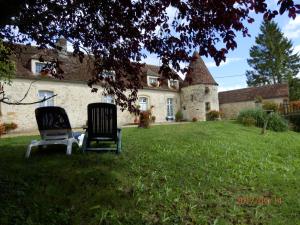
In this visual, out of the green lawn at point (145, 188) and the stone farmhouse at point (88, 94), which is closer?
the green lawn at point (145, 188)

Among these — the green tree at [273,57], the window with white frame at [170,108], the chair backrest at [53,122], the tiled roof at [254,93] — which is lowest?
the chair backrest at [53,122]

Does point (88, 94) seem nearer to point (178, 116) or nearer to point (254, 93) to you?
point (178, 116)

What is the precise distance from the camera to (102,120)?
779 centimetres

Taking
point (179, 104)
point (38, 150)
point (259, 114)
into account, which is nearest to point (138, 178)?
point (38, 150)

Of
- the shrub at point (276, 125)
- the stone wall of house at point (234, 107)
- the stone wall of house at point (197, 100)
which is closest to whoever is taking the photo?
the shrub at point (276, 125)

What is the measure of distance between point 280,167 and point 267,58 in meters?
40.9

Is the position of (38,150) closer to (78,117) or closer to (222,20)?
(222,20)

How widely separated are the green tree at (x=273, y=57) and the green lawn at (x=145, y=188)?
39.4 meters

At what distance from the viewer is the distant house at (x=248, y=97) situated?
33.2 metres

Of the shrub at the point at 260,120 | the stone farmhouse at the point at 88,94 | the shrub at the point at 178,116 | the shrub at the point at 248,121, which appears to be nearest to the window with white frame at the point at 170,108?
the stone farmhouse at the point at 88,94

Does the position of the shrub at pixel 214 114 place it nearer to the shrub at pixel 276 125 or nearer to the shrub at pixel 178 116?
the shrub at pixel 178 116

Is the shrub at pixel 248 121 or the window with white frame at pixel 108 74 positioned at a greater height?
the window with white frame at pixel 108 74

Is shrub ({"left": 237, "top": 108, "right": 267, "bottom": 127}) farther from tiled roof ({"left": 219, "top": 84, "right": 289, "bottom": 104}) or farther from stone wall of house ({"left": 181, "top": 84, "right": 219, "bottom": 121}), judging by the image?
tiled roof ({"left": 219, "top": 84, "right": 289, "bottom": 104})

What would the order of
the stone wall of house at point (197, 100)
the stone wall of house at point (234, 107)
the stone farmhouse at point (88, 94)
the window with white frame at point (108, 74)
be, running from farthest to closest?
the stone wall of house at point (234, 107) → the stone wall of house at point (197, 100) → the stone farmhouse at point (88, 94) → the window with white frame at point (108, 74)
